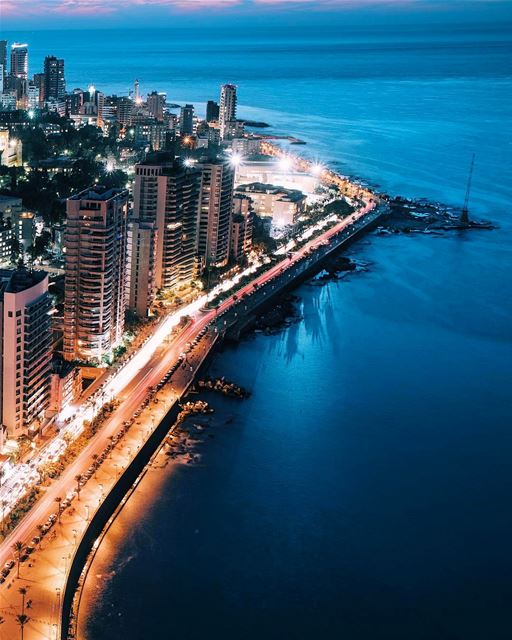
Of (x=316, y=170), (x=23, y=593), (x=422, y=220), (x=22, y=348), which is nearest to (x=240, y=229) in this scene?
(x=422, y=220)

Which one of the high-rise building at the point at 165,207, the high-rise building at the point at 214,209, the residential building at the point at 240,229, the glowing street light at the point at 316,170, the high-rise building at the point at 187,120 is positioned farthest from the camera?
the high-rise building at the point at 187,120

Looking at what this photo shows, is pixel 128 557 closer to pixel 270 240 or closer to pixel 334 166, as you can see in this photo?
pixel 270 240

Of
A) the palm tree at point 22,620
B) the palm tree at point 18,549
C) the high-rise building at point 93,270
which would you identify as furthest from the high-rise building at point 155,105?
the palm tree at point 22,620

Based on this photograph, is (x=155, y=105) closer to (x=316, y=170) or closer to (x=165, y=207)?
(x=316, y=170)

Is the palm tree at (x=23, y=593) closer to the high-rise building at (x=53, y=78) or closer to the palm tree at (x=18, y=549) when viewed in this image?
the palm tree at (x=18, y=549)

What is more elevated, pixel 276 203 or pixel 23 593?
pixel 276 203
